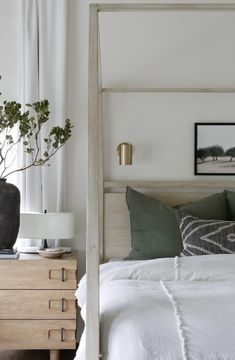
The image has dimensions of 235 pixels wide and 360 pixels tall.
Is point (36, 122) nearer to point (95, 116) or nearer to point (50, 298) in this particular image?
point (50, 298)

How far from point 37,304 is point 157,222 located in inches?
36.0

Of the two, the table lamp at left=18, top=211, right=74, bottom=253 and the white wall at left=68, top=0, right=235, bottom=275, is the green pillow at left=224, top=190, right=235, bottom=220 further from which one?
the table lamp at left=18, top=211, right=74, bottom=253

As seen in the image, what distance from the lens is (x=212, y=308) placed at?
1943 millimetres

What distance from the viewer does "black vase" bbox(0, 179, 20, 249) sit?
11.0ft

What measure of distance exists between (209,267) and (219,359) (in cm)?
96

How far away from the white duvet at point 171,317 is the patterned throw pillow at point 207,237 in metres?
0.36

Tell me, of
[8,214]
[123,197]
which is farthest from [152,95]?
[8,214]

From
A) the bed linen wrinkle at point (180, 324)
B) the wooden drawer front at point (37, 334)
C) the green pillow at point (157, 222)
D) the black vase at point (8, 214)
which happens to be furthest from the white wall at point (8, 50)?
the bed linen wrinkle at point (180, 324)

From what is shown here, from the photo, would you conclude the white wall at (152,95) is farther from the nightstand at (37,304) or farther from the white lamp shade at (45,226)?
the nightstand at (37,304)

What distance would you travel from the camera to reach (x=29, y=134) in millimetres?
3590

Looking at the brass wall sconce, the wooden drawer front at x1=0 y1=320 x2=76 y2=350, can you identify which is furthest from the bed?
the wooden drawer front at x1=0 y1=320 x2=76 y2=350

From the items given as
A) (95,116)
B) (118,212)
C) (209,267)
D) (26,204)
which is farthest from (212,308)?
(26,204)

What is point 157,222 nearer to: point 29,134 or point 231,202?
point 231,202

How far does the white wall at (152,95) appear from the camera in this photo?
3850 mm
